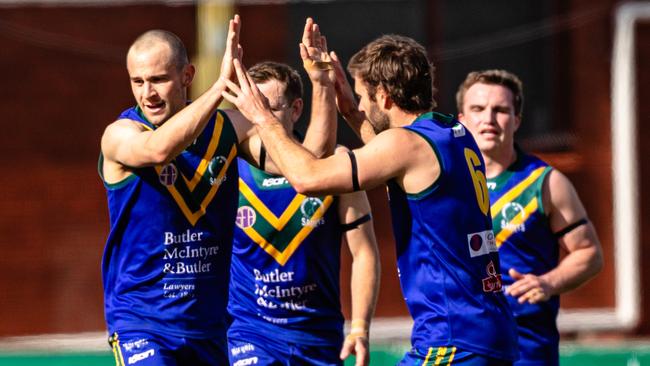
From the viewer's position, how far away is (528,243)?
6719 millimetres


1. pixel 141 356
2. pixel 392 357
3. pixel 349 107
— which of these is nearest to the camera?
pixel 141 356

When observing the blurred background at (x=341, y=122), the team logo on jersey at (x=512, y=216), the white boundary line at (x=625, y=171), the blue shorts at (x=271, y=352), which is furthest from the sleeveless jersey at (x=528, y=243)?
the white boundary line at (x=625, y=171)

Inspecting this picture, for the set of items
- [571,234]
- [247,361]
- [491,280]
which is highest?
[571,234]

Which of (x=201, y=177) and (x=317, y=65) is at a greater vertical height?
(x=317, y=65)

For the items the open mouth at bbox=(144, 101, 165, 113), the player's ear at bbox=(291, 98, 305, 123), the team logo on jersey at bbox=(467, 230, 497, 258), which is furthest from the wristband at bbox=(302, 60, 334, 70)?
the team logo on jersey at bbox=(467, 230, 497, 258)

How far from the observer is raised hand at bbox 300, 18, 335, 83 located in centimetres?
544

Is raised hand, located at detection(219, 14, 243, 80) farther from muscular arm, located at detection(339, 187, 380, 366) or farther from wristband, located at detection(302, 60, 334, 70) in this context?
muscular arm, located at detection(339, 187, 380, 366)

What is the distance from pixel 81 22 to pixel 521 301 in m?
8.32

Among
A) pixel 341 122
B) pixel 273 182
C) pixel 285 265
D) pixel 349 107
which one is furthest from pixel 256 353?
pixel 341 122

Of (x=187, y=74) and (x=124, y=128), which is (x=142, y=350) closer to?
(x=124, y=128)

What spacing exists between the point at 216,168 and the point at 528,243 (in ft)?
6.55

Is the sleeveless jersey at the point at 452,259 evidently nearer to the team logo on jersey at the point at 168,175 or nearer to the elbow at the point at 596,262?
the team logo on jersey at the point at 168,175

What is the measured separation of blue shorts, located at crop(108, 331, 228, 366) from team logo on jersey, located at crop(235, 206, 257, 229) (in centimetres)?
99

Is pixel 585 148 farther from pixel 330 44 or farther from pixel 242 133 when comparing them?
pixel 242 133
